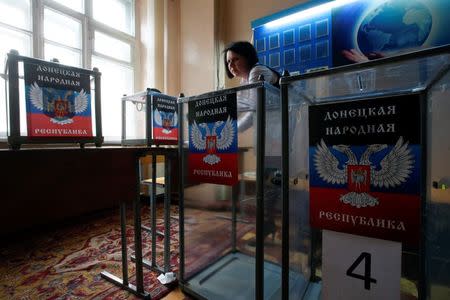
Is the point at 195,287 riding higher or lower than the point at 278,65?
lower

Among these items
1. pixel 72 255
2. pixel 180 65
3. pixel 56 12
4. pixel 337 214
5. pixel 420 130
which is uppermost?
pixel 56 12

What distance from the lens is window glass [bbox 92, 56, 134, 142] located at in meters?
2.84

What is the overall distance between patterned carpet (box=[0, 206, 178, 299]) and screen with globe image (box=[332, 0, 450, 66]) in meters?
2.12

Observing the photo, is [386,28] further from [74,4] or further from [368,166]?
[74,4]

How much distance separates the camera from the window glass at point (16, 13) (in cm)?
210

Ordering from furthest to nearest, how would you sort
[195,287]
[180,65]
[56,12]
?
[180,65]
[56,12]
[195,287]

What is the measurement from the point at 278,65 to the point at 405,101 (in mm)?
1887

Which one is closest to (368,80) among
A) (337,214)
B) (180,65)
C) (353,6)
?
(337,214)

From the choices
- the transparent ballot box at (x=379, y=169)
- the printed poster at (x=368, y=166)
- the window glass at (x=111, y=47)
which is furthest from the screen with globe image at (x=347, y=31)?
the window glass at (x=111, y=47)

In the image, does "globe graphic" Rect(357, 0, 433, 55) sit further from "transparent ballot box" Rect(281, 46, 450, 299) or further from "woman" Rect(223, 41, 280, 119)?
"transparent ballot box" Rect(281, 46, 450, 299)

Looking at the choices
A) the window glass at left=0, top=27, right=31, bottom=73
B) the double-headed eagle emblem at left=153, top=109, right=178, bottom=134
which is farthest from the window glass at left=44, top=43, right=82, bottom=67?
the double-headed eagle emblem at left=153, top=109, right=178, bottom=134

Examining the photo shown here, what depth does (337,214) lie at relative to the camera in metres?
0.70

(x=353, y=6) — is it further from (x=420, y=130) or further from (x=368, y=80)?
(x=420, y=130)

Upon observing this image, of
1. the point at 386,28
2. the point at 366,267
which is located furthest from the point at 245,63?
the point at 386,28
